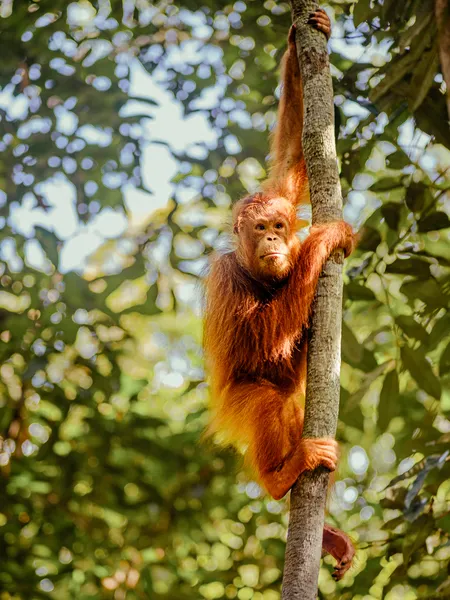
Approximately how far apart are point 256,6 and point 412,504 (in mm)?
3076

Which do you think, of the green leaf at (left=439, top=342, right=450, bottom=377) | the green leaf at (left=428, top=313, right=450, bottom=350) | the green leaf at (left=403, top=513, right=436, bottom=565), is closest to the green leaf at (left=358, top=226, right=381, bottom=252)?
the green leaf at (left=428, top=313, right=450, bottom=350)

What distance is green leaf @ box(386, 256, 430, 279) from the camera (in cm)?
373

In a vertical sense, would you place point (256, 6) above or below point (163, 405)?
above

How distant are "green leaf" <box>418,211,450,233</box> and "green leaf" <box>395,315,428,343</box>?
44 centimetres

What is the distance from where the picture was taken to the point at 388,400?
151 inches

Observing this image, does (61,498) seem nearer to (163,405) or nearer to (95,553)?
(95,553)

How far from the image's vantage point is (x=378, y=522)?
5918 millimetres

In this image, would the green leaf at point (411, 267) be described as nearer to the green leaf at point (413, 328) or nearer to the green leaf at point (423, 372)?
the green leaf at point (413, 328)

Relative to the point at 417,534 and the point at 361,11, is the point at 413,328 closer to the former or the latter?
the point at 417,534

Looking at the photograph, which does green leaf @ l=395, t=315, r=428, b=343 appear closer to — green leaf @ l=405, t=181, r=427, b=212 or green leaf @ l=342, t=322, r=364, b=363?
green leaf @ l=342, t=322, r=364, b=363

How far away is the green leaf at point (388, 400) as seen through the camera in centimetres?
384

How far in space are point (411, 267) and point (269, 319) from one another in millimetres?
720

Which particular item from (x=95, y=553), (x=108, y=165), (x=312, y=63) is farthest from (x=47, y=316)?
(x=312, y=63)

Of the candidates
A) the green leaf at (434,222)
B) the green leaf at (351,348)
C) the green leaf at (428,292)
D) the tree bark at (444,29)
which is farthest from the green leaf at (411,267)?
the tree bark at (444,29)
